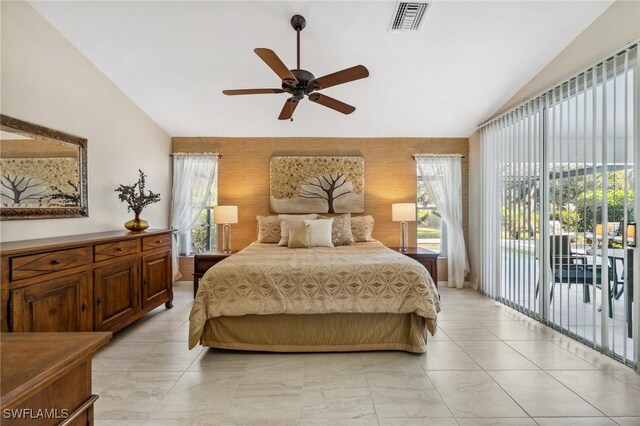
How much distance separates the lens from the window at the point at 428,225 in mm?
5285

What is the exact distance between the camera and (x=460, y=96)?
13.4 ft

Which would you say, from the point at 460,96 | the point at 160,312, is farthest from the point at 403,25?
the point at 160,312

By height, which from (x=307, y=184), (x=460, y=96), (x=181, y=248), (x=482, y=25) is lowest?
(x=181, y=248)

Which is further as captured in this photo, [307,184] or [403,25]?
[307,184]

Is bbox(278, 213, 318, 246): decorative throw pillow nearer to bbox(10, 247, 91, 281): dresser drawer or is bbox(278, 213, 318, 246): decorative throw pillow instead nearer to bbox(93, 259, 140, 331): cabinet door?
bbox(93, 259, 140, 331): cabinet door

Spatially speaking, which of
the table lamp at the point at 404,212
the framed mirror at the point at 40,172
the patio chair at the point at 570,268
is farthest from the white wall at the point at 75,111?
the patio chair at the point at 570,268

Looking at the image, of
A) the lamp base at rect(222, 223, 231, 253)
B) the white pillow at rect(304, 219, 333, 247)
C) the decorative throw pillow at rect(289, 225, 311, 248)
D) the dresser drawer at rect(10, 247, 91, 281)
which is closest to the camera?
the dresser drawer at rect(10, 247, 91, 281)

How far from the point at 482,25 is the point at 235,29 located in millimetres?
2307

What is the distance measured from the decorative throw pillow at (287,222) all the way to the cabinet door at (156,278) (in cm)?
143

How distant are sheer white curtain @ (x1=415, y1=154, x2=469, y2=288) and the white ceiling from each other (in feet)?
2.55

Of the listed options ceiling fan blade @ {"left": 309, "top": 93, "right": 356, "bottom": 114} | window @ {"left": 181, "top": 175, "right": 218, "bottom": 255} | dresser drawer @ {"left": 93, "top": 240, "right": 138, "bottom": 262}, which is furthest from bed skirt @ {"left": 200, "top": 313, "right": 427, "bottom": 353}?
window @ {"left": 181, "top": 175, "right": 218, "bottom": 255}

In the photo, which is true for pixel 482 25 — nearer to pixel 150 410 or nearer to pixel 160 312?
pixel 150 410

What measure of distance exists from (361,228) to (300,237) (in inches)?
41.8

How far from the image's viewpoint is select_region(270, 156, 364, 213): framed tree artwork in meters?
5.09
